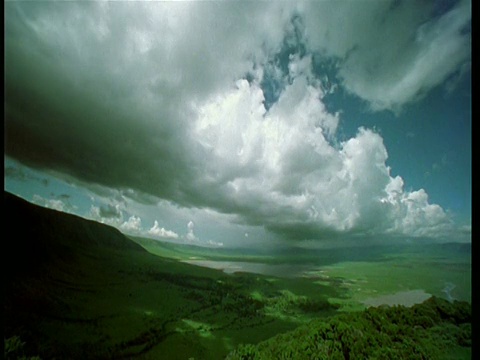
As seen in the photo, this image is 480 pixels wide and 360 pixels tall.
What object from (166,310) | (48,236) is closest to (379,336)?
(166,310)

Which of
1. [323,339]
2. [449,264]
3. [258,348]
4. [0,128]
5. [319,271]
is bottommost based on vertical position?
[258,348]

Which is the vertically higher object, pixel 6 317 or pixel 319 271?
pixel 319 271

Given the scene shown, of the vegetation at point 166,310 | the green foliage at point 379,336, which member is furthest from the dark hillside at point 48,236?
the green foliage at point 379,336

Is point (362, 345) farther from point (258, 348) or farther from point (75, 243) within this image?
point (75, 243)

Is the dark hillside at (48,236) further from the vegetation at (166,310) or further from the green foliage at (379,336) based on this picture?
the green foliage at (379,336)

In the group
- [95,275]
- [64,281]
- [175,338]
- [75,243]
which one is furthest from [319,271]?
[75,243]

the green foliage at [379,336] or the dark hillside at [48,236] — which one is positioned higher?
the dark hillside at [48,236]

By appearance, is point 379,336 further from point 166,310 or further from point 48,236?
point 48,236
